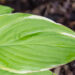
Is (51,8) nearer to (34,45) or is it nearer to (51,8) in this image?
(51,8)

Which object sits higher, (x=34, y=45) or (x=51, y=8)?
(x=34, y=45)

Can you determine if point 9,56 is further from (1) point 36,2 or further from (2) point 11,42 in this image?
(1) point 36,2

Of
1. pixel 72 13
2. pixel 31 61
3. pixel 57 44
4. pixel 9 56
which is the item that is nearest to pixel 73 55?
pixel 57 44

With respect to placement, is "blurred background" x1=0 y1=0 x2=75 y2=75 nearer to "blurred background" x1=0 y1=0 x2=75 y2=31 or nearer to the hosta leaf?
"blurred background" x1=0 y1=0 x2=75 y2=31

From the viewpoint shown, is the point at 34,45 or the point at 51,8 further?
the point at 51,8

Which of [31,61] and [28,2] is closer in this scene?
[31,61]

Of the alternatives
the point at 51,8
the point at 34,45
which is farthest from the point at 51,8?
the point at 34,45
